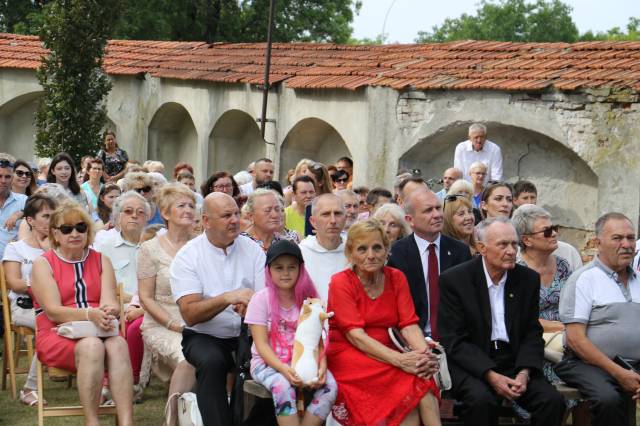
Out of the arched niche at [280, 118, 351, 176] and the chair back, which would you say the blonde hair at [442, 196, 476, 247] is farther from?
the arched niche at [280, 118, 351, 176]

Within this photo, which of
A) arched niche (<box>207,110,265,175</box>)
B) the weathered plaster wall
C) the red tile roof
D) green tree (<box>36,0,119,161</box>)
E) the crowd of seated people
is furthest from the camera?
arched niche (<box>207,110,265,175</box>)

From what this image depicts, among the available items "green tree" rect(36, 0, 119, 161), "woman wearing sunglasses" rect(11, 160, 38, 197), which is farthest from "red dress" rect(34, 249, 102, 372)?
"green tree" rect(36, 0, 119, 161)

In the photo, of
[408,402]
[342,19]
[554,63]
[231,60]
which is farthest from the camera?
[342,19]

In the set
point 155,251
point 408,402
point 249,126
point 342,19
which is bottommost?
point 408,402

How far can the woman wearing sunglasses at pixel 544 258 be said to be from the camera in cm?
720

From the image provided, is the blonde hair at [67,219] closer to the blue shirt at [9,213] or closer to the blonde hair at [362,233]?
the blonde hair at [362,233]

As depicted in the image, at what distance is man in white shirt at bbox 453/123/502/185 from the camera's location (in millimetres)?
13383

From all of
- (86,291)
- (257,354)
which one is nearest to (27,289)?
(86,291)

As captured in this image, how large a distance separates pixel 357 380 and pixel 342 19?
31653mm

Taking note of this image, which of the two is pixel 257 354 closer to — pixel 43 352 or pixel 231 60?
pixel 43 352

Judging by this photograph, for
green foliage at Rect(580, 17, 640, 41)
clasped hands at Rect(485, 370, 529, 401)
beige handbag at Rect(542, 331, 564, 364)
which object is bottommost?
clasped hands at Rect(485, 370, 529, 401)

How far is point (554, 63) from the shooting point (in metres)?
14.2

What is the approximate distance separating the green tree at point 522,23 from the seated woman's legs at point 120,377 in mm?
61938

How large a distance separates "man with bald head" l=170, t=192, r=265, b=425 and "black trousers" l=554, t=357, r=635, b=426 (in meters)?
2.09
